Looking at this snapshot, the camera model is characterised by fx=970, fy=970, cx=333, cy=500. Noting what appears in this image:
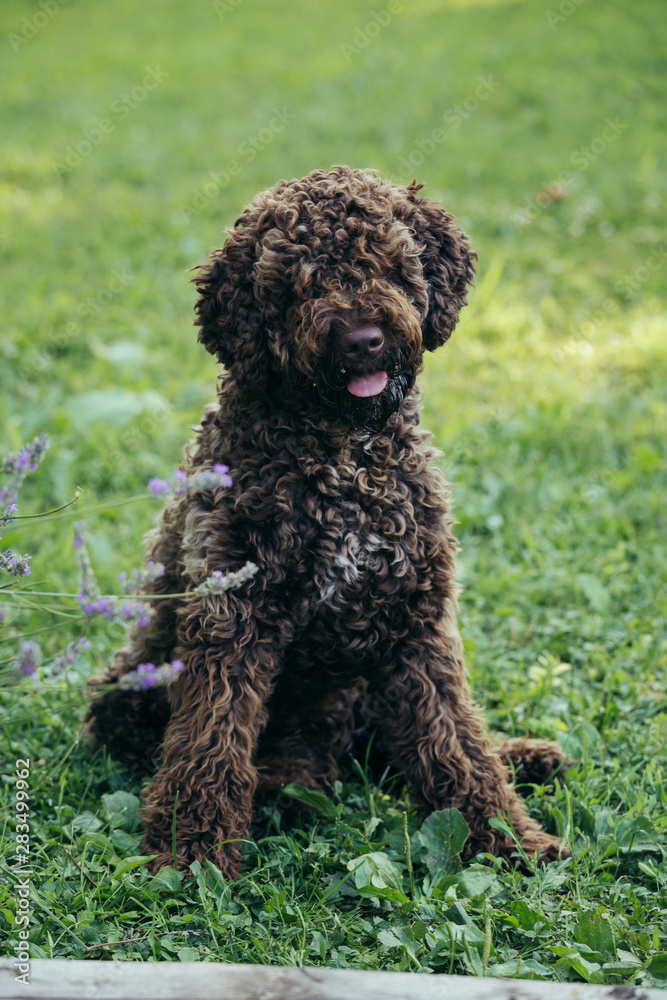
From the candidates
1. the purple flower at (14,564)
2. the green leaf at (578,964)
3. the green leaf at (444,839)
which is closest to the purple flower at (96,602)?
the purple flower at (14,564)

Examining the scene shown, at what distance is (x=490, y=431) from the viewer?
5711mm

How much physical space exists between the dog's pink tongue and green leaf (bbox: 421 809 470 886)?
1339mm

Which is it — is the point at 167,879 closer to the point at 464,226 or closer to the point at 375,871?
the point at 375,871

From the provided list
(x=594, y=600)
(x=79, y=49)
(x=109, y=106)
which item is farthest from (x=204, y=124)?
(x=594, y=600)

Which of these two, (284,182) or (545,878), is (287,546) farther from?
(545,878)

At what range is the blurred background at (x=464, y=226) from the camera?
4.86 m

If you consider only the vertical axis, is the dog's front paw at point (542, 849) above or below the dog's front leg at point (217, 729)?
below

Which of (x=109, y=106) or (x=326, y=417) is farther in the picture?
(x=109, y=106)

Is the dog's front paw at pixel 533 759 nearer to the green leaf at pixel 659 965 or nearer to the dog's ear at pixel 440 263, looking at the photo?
the green leaf at pixel 659 965

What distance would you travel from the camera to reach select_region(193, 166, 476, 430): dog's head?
269 centimetres

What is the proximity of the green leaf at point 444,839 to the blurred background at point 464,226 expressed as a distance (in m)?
0.86

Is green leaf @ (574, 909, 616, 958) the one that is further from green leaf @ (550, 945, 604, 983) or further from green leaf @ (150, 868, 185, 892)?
green leaf @ (150, 868, 185, 892)

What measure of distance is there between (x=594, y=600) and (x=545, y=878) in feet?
5.44

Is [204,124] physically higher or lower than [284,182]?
higher
